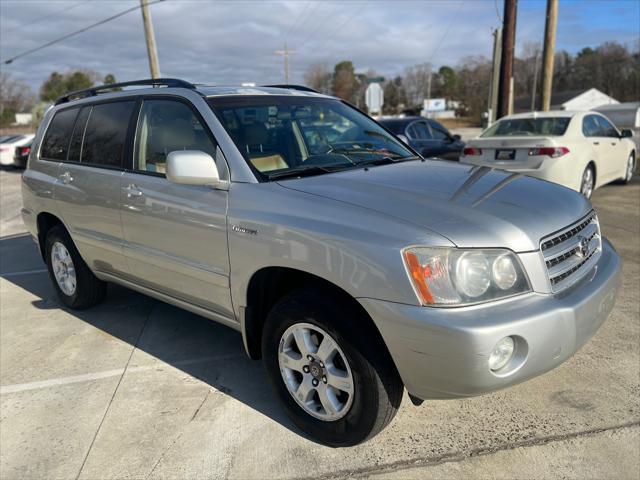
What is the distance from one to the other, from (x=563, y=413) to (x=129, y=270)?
2995 mm

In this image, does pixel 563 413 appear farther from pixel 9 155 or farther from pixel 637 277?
pixel 9 155

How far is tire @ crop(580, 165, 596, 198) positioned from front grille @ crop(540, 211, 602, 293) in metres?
6.20

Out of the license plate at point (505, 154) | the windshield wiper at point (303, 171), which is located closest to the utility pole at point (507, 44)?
the license plate at point (505, 154)

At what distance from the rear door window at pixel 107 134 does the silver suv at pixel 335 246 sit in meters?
0.02

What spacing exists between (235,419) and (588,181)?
773 cm

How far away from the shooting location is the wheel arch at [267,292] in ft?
8.61

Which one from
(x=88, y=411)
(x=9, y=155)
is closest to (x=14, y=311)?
(x=88, y=411)

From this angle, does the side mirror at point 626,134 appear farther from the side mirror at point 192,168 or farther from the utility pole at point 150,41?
the utility pole at point 150,41

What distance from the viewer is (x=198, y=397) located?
3328 mm

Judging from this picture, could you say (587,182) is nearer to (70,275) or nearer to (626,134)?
(626,134)

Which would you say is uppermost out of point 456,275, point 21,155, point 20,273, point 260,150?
point 260,150

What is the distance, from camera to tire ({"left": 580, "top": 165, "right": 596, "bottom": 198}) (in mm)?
8523

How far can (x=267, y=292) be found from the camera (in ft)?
9.81

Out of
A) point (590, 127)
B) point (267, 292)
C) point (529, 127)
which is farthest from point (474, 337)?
point (590, 127)
